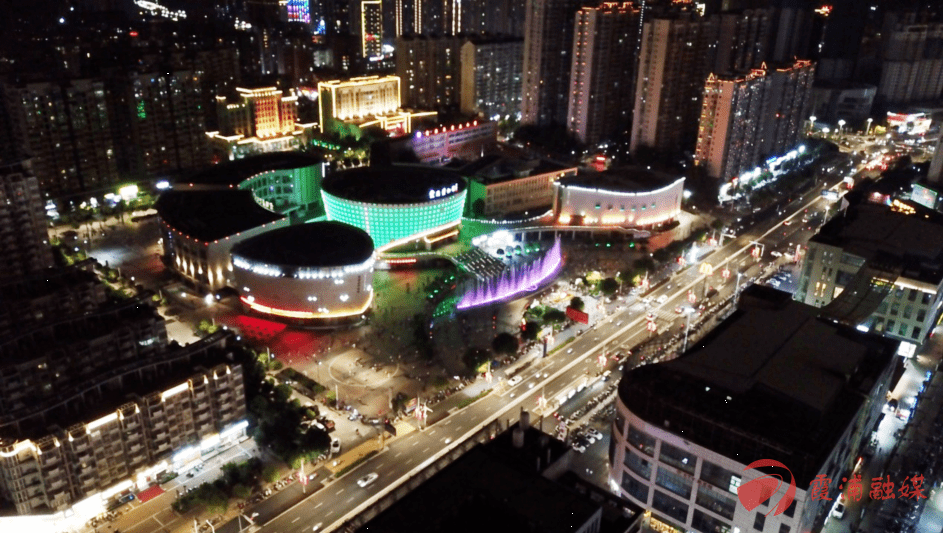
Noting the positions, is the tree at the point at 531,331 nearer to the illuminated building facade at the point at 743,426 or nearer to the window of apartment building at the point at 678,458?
the illuminated building facade at the point at 743,426

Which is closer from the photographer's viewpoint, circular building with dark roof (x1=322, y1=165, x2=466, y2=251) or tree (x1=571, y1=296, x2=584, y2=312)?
tree (x1=571, y1=296, x2=584, y2=312)

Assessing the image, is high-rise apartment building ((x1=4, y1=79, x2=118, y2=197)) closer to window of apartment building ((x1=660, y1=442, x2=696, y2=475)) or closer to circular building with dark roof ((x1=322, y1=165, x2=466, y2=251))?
circular building with dark roof ((x1=322, y1=165, x2=466, y2=251))

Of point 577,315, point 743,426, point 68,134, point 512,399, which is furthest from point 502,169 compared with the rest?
point 743,426

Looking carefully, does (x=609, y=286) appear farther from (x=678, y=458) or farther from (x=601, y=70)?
(x=601, y=70)

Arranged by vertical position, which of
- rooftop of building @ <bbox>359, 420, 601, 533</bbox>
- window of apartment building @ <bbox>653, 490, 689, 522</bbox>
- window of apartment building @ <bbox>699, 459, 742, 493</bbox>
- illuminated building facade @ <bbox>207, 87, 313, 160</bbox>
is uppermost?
illuminated building facade @ <bbox>207, 87, 313, 160</bbox>

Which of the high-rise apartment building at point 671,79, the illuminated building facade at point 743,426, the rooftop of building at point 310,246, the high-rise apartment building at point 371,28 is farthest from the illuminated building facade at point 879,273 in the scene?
the high-rise apartment building at point 371,28

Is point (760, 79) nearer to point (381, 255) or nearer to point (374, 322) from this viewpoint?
point (381, 255)

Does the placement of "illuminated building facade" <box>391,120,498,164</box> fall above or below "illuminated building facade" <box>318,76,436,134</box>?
below

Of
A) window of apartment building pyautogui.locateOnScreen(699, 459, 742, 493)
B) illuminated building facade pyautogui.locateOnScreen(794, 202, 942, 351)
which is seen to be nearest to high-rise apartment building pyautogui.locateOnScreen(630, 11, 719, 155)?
illuminated building facade pyautogui.locateOnScreen(794, 202, 942, 351)
